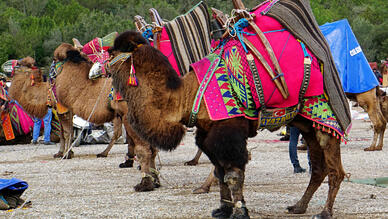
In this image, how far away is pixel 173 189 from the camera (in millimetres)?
7965

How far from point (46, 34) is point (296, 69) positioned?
71.4 meters

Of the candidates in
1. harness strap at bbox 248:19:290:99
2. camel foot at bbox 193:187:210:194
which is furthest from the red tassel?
camel foot at bbox 193:187:210:194

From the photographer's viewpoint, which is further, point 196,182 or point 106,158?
point 106,158

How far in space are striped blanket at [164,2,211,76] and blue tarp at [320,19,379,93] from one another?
6.50 meters

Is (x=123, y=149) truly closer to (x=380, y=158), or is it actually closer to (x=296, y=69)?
(x=380, y=158)

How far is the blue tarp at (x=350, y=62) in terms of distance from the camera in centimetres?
1310

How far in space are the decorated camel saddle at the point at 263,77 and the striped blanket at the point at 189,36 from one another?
5.64 ft

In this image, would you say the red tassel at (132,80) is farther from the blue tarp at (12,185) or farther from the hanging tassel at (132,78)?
the blue tarp at (12,185)

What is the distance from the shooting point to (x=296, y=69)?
17.5 ft

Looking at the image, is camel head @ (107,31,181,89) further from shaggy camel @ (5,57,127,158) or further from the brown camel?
the brown camel

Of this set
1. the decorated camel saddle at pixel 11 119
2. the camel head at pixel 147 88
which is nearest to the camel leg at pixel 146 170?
the camel head at pixel 147 88

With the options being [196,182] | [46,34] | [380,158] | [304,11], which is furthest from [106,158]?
[46,34]

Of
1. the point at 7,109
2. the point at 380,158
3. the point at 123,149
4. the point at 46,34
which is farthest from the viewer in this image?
the point at 46,34

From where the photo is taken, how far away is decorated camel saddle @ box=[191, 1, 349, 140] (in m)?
5.16
